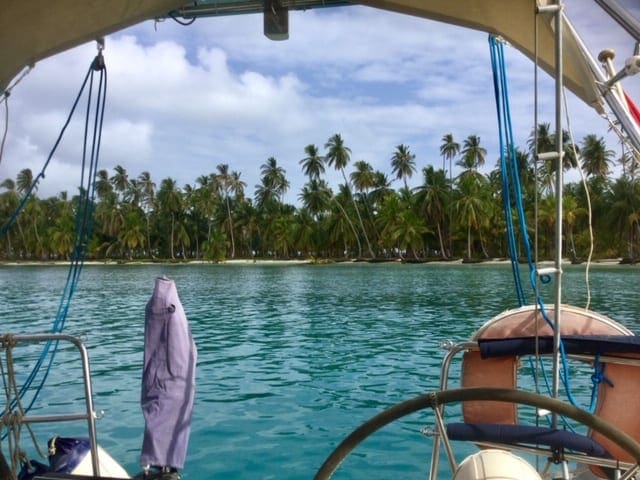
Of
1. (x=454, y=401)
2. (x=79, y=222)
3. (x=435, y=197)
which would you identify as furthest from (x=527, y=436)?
(x=435, y=197)

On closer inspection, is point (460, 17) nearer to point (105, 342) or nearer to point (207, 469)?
point (207, 469)

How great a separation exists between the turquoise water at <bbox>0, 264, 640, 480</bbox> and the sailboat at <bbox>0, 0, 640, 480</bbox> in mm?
3721

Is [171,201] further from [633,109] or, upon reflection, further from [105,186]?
[633,109]

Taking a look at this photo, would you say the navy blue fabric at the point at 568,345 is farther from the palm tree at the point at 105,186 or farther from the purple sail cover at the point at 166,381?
the palm tree at the point at 105,186

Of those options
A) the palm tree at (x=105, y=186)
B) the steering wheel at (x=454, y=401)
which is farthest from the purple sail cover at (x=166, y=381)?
the palm tree at (x=105, y=186)

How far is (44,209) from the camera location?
10288 centimetres

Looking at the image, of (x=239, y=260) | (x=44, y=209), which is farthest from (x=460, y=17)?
(x=44, y=209)

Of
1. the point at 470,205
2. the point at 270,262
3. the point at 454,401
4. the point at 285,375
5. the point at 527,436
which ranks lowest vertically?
the point at 285,375

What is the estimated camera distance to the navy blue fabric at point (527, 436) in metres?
2.09

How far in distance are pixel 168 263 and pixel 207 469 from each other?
300 feet

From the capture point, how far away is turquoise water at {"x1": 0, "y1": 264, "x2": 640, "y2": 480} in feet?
23.1

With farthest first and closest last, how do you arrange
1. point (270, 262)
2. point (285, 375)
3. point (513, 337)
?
point (270, 262), point (285, 375), point (513, 337)

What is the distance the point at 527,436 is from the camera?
6.97ft

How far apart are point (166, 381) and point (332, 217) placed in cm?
8061
